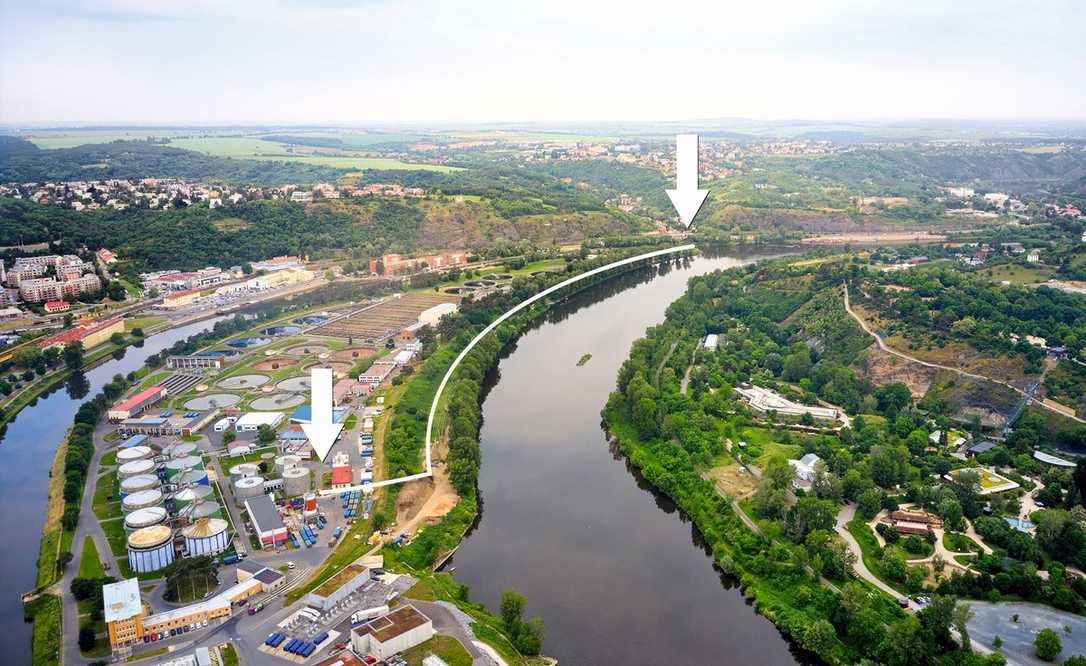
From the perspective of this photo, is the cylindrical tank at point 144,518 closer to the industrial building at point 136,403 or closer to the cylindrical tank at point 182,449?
the cylindrical tank at point 182,449

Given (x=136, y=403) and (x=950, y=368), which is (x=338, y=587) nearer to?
(x=136, y=403)

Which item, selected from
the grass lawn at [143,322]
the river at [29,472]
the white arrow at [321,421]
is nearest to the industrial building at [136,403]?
the river at [29,472]

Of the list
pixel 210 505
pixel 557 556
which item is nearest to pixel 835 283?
pixel 557 556

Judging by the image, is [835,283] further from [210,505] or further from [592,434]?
[210,505]

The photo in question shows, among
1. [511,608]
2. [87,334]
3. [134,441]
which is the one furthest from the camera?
[87,334]

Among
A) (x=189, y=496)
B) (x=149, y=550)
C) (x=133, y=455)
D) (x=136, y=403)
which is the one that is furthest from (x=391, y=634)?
(x=136, y=403)
